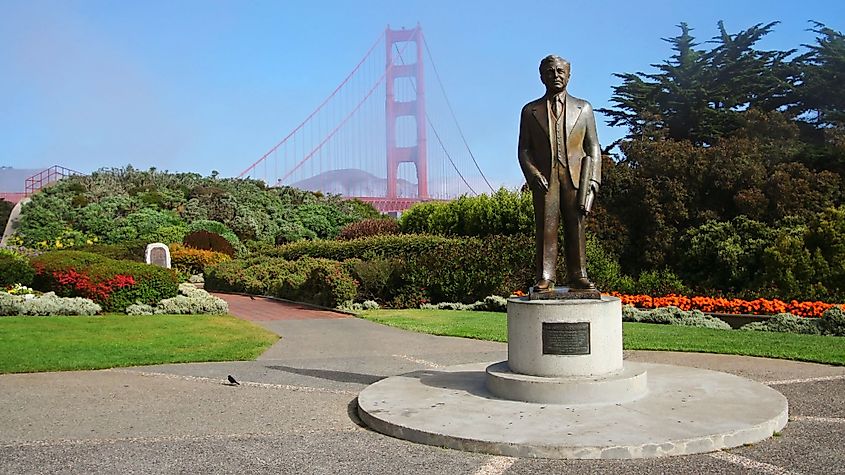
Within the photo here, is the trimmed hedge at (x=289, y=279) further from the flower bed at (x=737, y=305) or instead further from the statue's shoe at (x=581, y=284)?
the statue's shoe at (x=581, y=284)

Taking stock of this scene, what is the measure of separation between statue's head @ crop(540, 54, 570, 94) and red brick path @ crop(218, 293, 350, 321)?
8.93 meters

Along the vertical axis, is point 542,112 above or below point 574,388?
above

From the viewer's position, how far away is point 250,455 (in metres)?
4.89

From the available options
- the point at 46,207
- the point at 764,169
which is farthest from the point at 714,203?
the point at 46,207

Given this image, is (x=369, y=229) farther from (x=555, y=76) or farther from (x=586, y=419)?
(x=586, y=419)

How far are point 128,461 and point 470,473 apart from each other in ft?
7.20

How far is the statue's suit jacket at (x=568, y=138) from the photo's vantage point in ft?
22.2

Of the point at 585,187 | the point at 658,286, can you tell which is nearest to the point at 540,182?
the point at 585,187

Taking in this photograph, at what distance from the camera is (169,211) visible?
35750 mm

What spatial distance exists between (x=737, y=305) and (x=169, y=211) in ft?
93.5

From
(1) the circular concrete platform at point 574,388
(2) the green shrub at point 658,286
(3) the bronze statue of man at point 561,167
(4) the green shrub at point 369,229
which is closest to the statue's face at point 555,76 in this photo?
(3) the bronze statue of man at point 561,167

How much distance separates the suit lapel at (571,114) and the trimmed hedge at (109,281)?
441 inches

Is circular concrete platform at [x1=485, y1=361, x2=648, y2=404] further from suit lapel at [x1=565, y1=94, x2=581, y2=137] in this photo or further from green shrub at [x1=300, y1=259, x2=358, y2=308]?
green shrub at [x1=300, y1=259, x2=358, y2=308]

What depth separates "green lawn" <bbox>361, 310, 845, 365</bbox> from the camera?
9.12 m
